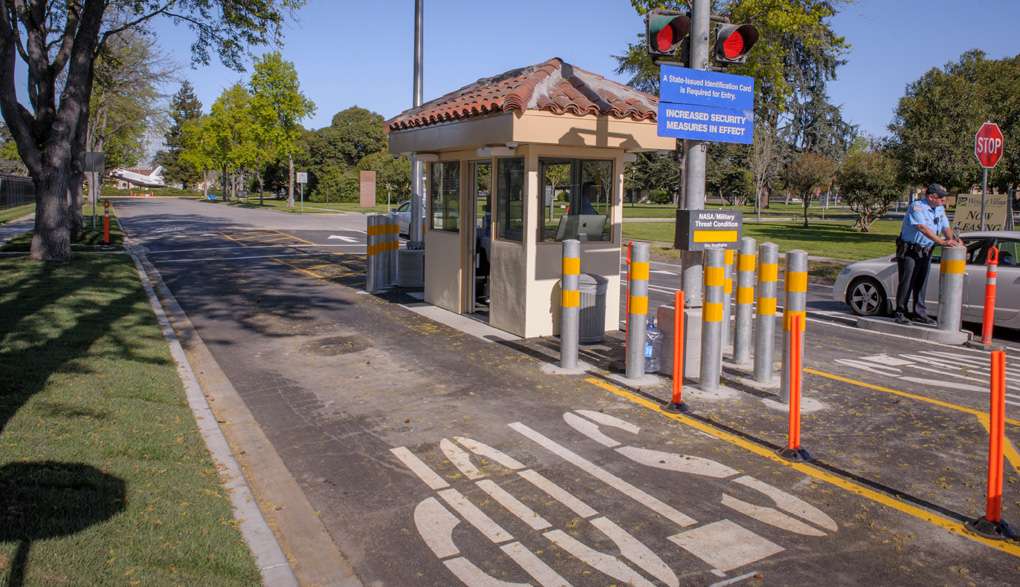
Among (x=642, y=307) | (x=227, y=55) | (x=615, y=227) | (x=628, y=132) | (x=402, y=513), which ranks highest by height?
(x=227, y=55)

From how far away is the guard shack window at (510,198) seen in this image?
9812 mm

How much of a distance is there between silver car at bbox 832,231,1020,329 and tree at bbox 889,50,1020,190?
12766 millimetres

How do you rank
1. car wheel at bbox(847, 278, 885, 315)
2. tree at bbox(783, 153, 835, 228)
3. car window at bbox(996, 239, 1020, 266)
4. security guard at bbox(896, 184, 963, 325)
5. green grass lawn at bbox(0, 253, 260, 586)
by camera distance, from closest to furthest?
green grass lawn at bbox(0, 253, 260, 586) < security guard at bbox(896, 184, 963, 325) < car window at bbox(996, 239, 1020, 266) < car wheel at bbox(847, 278, 885, 315) < tree at bbox(783, 153, 835, 228)

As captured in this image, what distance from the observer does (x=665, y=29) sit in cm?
734

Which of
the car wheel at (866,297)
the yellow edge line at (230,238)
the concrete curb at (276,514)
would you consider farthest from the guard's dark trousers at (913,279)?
the yellow edge line at (230,238)

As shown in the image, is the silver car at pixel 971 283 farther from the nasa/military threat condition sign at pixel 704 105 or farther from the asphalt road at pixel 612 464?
the nasa/military threat condition sign at pixel 704 105

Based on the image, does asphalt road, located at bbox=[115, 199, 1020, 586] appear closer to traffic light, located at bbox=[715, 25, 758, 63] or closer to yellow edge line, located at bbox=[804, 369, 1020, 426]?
yellow edge line, located at bbox=[804, 369, 1020, 426]

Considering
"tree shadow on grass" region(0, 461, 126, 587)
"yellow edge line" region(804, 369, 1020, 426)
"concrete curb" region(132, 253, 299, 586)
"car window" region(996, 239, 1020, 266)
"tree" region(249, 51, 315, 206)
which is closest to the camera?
"tree shadow on grass" region(0, 461, 126, 587)

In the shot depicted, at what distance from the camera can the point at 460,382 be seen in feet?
25.3

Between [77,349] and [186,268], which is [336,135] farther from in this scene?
[77,349]

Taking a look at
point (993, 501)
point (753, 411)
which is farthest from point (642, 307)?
point (993, 501)

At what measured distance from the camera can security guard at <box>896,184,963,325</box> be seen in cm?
1018

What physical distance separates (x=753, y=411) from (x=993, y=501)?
2442 mm

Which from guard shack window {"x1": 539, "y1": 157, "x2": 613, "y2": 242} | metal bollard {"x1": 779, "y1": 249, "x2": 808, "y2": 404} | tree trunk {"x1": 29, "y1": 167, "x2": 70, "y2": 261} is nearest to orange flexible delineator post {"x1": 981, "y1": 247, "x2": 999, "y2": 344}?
metal bollard {"x1": 779, "y1": 249, "x2": 808, "y2": 404}
